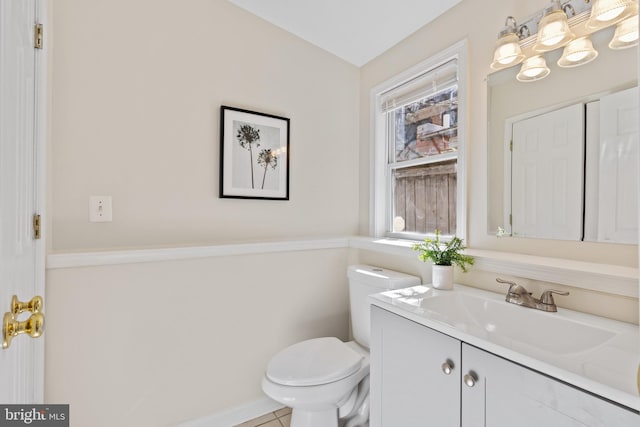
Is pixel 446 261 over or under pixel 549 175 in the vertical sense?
under

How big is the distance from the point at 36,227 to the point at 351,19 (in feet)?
5.80

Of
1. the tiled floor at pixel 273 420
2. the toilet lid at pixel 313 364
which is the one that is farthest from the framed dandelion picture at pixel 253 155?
the tiled floor at pixel 273 420

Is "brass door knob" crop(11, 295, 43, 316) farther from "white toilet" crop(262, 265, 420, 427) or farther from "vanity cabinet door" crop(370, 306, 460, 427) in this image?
"vanity cabinet door" crop(370, 306, 460, 427)

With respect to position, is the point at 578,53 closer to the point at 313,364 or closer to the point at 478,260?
the point at 478,260

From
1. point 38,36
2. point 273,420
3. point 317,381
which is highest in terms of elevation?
point 38,36

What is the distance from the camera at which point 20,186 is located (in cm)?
88

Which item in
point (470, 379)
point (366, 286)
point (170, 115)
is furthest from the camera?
point (366, 286)

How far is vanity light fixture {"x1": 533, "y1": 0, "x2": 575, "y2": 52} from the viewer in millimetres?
1071

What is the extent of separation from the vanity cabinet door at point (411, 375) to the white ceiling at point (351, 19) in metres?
1.52

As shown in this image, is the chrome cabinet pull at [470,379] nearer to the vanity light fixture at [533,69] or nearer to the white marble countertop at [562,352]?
the white marble countertop at [562,352]

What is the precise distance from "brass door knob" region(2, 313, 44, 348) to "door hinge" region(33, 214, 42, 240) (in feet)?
1.46

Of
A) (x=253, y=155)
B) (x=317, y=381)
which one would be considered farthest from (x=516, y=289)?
(x=253, y=155)

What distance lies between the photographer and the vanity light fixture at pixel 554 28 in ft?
3.51

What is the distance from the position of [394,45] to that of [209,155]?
1302 mm
